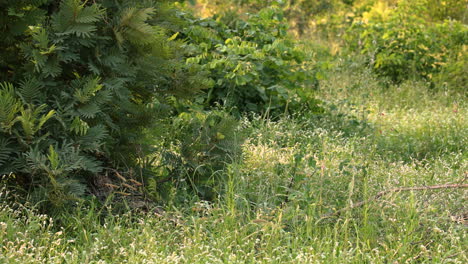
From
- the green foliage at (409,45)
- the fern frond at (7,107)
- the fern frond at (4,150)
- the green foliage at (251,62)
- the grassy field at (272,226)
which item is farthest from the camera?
the green foliage at (409,45)

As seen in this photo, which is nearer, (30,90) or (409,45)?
(30,90)

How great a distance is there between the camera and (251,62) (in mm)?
5980

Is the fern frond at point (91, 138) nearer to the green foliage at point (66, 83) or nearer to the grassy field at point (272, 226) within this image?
the green foliage at point (66, 83)

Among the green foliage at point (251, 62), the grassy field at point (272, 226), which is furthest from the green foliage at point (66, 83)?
the green foliage at point (251, 62)

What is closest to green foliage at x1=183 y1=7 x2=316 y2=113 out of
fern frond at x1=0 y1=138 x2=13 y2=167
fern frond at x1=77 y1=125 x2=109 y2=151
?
fern frond at x1=77 y1=125 x2=109 y2=151

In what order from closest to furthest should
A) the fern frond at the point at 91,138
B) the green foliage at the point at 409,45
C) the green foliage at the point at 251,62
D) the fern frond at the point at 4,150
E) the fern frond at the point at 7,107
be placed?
the fern frond at the point at 7,107 → the fern frond at the point at 4,150 → the fern frond at the point at 91,138 → the green foliage at the point at 251,62 → the green foliage at the point at 409,45

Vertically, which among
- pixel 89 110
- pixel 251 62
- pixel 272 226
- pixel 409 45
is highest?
pixel 89 110

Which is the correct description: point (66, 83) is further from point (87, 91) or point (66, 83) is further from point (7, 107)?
point (7, 107)

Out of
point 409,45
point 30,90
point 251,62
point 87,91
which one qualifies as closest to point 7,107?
point 30,90

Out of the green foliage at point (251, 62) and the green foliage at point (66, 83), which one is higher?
the green foliage at point (66, 83)

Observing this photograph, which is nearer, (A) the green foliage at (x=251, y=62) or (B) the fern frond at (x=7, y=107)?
(B) the fern frond at (x=7, y=107)

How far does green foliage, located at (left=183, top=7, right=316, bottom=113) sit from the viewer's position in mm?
5863

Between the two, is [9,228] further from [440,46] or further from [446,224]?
[440,46]

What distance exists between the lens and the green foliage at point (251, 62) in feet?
19.2
